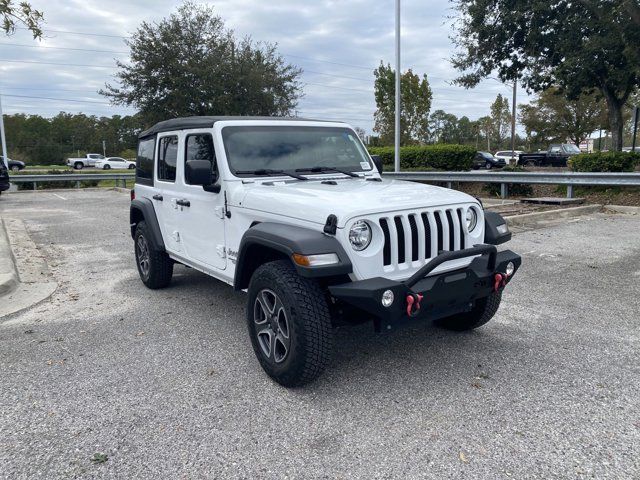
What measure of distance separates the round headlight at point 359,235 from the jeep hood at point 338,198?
0.28 ft

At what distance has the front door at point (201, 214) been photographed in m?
4.35

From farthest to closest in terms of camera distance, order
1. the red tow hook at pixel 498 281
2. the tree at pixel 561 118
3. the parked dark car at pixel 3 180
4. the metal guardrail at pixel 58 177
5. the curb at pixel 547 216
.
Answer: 1. the tree at pixel 561 118
2. the metal guardrail at pixel 58 177
3. the parked dark car at pixel 3 180
4. the curb at pixel 547 216
5. the red tow hook at pixel 498 281

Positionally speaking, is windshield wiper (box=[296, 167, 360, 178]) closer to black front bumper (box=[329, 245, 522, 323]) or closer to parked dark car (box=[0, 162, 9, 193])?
black front bumper (box=[329, 245, 522, 323])

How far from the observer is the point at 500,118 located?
67062 mm

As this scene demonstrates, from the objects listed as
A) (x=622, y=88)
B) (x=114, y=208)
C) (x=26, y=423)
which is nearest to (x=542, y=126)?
(x=622, y=88)

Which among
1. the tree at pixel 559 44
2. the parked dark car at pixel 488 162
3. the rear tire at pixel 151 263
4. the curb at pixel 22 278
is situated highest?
the tree at pixel 559 44

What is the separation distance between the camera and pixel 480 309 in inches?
165

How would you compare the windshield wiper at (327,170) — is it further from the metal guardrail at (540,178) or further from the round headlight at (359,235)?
the metal guardrail at (540,178)

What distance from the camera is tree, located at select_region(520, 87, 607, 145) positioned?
4675 cm

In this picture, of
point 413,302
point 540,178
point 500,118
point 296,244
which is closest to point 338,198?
point 296,244

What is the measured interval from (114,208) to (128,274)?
926 centimetres

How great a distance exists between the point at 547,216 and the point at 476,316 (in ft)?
23.6

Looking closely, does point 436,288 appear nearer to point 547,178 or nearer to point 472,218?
point 472,218

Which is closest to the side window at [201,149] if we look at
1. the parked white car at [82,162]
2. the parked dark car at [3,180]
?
the parked dark car at [3,180]
